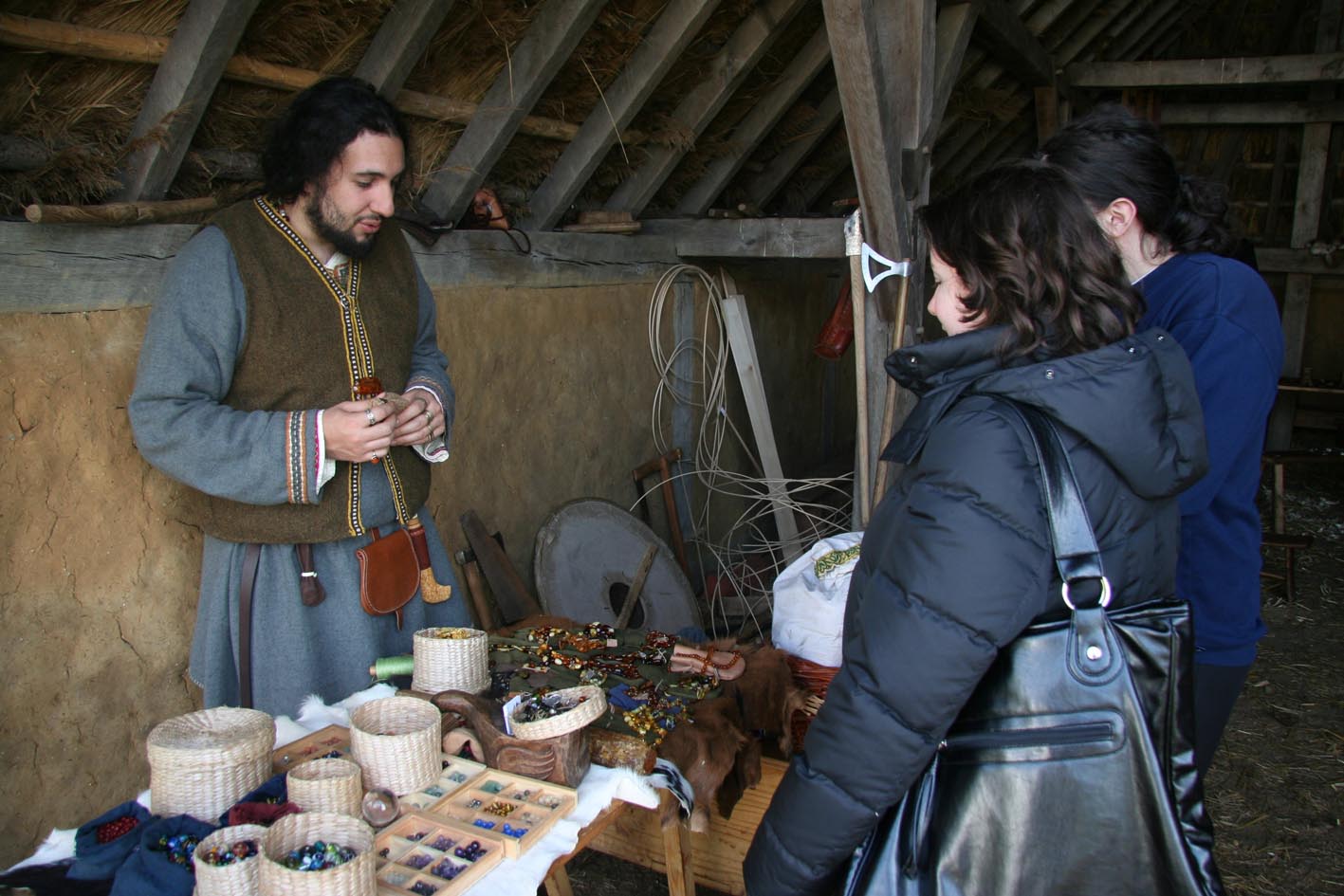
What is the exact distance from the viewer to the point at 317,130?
72.8 inches

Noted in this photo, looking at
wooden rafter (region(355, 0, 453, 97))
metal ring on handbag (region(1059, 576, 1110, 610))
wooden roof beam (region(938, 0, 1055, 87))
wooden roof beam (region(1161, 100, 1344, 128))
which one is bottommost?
metal ring on handbag (region(1059, 576, 1110, 610))

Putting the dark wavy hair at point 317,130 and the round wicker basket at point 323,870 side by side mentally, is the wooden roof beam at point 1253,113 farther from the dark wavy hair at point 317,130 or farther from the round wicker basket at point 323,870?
the round wicker basket at point 323,870

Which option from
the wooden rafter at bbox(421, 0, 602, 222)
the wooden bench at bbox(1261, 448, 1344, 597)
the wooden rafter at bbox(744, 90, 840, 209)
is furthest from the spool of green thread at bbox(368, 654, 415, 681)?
the wooden bench at bbox(1261, 448, 1344, 597)

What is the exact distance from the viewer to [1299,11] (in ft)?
24.4

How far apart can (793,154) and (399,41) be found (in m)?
2.37

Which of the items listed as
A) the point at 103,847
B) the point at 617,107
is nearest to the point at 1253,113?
the point at 617,107

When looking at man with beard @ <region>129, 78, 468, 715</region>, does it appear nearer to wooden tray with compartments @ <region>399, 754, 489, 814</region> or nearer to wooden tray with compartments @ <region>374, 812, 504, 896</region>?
wooden tray with compartments @ <region>399, 754, 489, 814</region>

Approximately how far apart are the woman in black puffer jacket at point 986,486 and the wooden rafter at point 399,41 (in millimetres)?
1541

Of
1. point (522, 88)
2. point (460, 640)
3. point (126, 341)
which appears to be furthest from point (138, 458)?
point (522, 88)

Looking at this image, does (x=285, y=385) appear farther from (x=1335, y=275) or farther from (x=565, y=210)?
(x=1335, y=275)

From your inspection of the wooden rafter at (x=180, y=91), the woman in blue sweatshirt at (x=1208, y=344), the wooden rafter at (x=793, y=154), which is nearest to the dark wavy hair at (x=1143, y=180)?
the woman in blue sweatshirt at (x=1208, y=344)

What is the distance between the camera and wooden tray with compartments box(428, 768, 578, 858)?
123cm

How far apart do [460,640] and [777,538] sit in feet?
12.0

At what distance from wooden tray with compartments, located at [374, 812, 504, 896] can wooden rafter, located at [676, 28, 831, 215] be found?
3.15m
